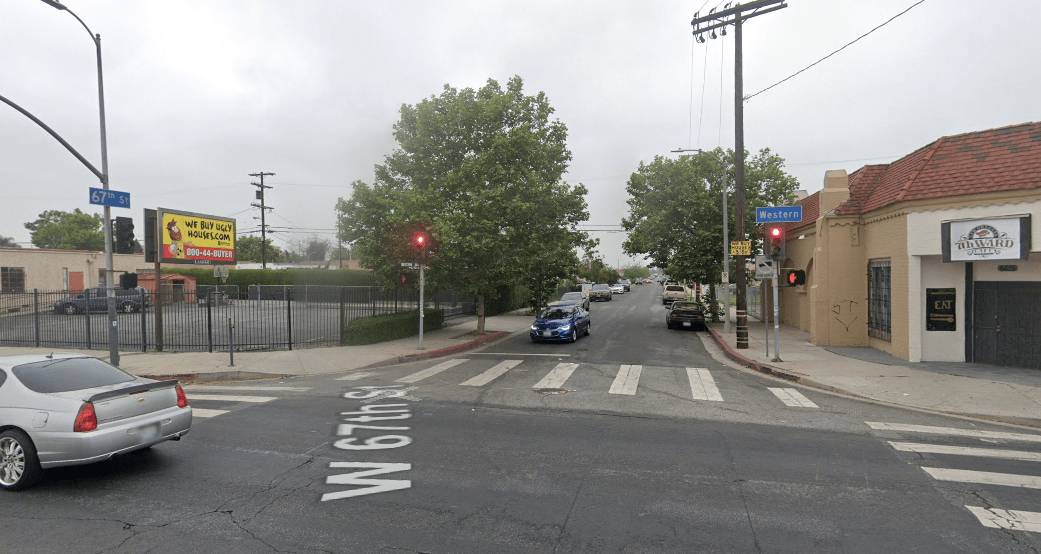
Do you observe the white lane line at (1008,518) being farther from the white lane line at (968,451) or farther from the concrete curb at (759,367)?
the concrete curb at (759,367)

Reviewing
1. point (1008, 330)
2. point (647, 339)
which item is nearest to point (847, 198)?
point (1008, 330)

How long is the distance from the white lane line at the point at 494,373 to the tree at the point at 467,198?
16.1 feet

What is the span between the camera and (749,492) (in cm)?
570

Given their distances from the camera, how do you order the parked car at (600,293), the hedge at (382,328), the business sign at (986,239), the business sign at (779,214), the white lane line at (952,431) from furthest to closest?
the parked car at (600,293) < the hedge at (382,328) < the business sign at (779,214) < the business sign at (986,239) < the white lane line at (952,431)

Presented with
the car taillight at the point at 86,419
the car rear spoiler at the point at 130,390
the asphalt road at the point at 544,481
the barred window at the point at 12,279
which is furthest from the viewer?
the barred window at the point at 12,279

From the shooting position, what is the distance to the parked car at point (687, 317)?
24.9 metres

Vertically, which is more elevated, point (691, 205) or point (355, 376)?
point (691, 205)

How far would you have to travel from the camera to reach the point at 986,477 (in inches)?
243

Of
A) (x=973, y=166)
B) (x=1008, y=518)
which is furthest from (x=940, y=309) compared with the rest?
(x=1008, y=518)

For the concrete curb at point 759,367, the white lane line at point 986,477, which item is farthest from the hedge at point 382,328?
the white lane line at point 986,477

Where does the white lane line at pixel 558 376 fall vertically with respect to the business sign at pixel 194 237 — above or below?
below

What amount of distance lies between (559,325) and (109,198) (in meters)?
14.0

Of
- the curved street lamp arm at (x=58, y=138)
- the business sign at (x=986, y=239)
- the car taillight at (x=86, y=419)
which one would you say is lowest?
the car taillight at (x=86, y=419)

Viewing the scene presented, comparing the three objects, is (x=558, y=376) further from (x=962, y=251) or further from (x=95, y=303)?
(x=95, y=303)
